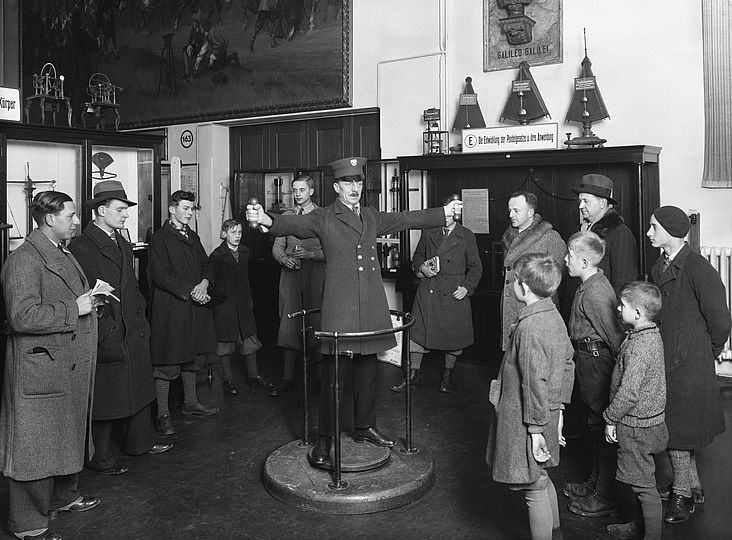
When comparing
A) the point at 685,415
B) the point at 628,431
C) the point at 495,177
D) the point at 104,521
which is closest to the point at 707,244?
the point at 495,177

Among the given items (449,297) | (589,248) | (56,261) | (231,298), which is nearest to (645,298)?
(589,248)

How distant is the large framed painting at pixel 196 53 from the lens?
889 cm

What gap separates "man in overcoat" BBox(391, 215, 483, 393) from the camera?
21.1 ft

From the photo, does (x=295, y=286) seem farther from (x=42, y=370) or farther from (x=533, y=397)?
(x=533, y=397)

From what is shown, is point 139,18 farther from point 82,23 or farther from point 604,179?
point 604,179

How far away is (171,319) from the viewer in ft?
17.5

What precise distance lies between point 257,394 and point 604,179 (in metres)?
3.20

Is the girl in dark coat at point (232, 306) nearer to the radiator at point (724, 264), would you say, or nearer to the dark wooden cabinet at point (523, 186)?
the dark wooden cabinet at point (523, 186)

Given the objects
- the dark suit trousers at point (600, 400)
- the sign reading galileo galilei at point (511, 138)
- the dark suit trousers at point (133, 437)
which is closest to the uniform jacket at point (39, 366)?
the dark suit trousers at point (133, 437)

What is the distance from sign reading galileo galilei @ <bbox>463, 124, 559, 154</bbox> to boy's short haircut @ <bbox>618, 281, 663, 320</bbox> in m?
3.62

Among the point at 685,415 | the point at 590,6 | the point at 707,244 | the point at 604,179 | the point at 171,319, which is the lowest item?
the point at 685,415

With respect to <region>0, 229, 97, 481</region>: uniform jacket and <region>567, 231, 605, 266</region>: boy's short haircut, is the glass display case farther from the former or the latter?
<region>567, 231, 605, 266</region>: boy's short haircut

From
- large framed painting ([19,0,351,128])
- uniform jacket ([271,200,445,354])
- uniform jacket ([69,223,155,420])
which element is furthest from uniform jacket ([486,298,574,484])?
large framed painting ([19,0,351,128])

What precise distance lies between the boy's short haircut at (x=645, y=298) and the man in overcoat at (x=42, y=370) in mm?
2542
